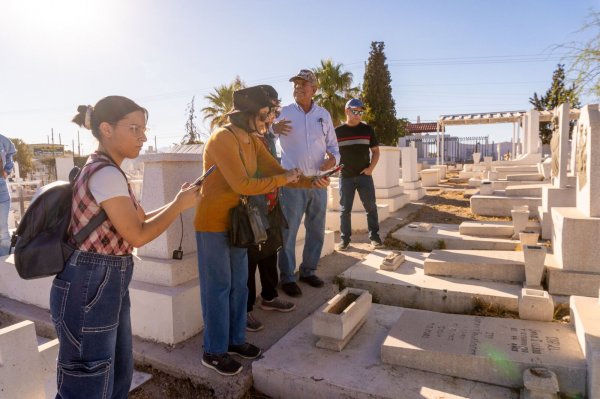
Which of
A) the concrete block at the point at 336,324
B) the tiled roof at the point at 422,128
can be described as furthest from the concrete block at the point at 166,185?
the tiled roof at the point at 422,128

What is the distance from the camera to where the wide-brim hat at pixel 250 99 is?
2400 mm

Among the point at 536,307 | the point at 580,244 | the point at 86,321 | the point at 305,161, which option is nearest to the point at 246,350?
the point at 86,321

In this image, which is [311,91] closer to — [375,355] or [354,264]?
[354,264]

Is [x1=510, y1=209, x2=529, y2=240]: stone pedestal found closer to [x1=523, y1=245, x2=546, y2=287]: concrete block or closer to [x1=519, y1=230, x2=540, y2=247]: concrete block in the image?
[x1=519, y1=230, x2=540, y2=247]: concrete block

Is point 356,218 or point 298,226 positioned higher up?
point 298,226

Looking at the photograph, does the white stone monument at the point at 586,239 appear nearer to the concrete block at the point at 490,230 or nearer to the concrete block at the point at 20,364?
the concrete block at the point at 490,230

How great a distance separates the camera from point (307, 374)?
2.42 metres

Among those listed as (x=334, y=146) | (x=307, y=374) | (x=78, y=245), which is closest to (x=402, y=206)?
(x=334, y=146)

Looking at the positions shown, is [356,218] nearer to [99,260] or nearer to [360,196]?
[360,196]

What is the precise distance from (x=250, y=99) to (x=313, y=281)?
2.06m

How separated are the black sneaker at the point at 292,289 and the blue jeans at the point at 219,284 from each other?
3.70 ft

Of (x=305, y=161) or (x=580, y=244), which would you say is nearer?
(x=580, y=244)

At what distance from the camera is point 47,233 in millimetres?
1562

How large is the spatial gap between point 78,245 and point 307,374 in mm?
1460
